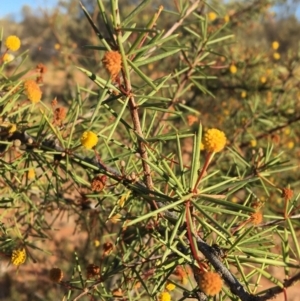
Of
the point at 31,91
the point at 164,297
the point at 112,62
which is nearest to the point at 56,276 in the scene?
the point at 164,297

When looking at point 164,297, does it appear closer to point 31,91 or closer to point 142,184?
point 142,184

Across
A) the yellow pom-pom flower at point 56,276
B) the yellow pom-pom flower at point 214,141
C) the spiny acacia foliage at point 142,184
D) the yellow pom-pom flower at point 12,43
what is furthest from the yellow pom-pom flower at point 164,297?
the yellow pom-pom flower at point 12,43

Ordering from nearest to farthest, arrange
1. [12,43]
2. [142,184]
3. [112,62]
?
[112,62], [142,184], [12,43]

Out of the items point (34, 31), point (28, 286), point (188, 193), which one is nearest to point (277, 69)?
point (188, 193)

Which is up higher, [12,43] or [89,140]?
Answer: [12,43]

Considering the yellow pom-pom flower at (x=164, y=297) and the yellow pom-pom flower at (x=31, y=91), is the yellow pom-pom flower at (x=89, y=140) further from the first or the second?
the yellow pom-pom flower at (x=164, y=297)

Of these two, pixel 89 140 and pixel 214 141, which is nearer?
pixel 214 141

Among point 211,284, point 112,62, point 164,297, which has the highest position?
point 112,62

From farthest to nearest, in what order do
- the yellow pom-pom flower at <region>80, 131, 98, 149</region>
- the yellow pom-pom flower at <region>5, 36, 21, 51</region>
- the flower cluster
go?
the yellow pom-pom flower at <region>5, 36, 21, 51</region> → the yellow pom-pom flower at <region>80, 131, 98, 149</region> → the flower cluster

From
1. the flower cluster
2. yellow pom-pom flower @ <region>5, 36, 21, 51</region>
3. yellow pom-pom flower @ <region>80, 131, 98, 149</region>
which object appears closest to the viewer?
the flower cluster

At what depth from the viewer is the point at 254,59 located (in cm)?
196

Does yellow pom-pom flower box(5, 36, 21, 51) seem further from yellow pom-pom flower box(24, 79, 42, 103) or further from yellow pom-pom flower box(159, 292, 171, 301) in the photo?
yellow pom-pom flower box(159, 292, 171, 301)

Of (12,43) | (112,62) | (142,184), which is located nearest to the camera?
(112,62)

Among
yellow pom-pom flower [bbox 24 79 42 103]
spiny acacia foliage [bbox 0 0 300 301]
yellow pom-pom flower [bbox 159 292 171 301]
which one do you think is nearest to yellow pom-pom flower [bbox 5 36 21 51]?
spiny acacia foliage [bbox 0 0 300 301]
